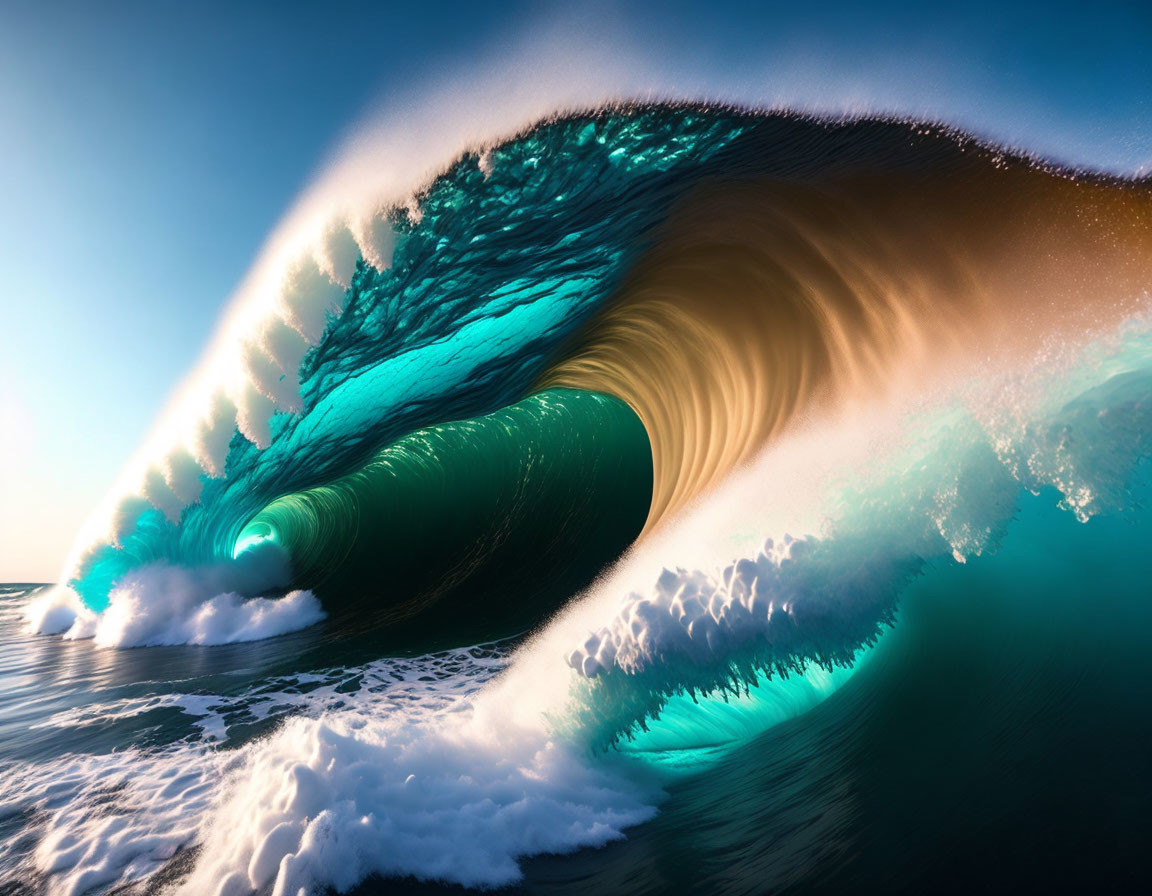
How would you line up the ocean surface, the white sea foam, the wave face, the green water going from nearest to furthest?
the ocean surface, the wave face, the white sea foam, the green water

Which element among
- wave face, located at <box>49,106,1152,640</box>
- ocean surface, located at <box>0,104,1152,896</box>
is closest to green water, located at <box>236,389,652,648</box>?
wave face, located at <box>49,106,1152,640</box>

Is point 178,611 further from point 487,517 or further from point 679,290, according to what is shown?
→ point 679,290

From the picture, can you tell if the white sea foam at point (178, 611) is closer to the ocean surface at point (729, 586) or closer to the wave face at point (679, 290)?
the wave face at point (679, 290)

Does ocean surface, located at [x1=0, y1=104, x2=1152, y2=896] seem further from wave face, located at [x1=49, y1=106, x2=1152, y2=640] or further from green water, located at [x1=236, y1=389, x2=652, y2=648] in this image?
green water, located at [x1=236, y1=389, x2=652, y2=648]

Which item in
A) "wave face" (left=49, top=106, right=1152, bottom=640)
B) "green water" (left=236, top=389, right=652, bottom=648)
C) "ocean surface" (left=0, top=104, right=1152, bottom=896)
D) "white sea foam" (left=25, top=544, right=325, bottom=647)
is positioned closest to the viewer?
"ocean surface" (left=0, top=104, right=1152, bottom=896)

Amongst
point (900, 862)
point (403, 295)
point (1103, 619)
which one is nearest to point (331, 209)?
point (403, 295)
